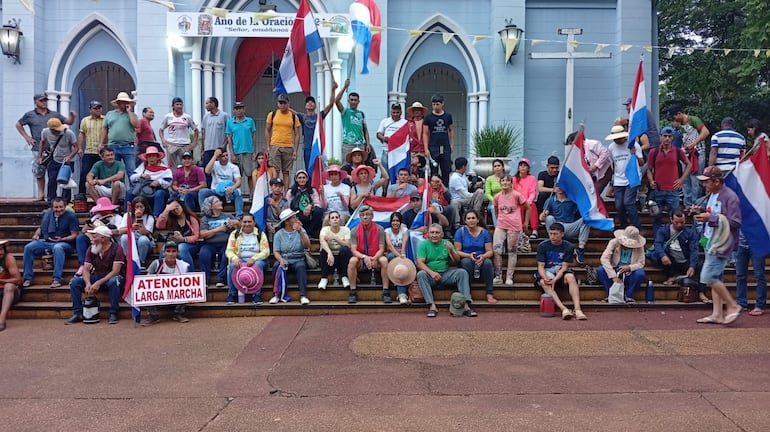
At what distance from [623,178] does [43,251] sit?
915cm

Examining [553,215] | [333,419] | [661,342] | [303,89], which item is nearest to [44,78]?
[303,89]

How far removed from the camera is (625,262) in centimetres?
874

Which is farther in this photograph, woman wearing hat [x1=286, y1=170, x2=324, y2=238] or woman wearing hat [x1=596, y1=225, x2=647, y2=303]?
woman wearing hat [x1=286, y1=170, x2=324, y2=238]

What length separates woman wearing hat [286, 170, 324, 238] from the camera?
975cm

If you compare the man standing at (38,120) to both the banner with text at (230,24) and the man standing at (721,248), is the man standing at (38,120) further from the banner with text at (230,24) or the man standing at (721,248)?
the man standing at (721,248)

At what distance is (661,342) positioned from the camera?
689cm

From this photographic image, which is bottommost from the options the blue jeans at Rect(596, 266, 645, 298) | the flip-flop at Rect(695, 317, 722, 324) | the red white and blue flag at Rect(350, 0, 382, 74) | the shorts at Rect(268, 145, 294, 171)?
the flip-flop at Rect(695, 317, 722, 324)

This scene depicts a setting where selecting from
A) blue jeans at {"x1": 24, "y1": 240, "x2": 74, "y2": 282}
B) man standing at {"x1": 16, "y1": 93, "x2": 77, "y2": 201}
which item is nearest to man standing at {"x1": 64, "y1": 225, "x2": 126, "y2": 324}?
blue jeans at {"x1": 24, "y1": 240, "x2": 74, "y2": 282}

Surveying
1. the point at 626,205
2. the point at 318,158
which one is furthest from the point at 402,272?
the point at 626,205

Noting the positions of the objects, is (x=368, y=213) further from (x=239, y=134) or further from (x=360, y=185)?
(x=239, y=134)

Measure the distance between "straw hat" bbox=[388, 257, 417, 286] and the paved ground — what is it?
1.73ft

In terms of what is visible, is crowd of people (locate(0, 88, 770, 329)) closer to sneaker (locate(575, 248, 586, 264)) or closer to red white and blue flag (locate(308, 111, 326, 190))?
sneaker (locate(575, 248, 586, 264))

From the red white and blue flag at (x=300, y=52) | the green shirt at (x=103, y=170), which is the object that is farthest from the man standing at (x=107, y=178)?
the red white and blue flag at (x=300, y=52)

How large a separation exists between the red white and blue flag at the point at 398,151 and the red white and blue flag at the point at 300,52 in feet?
5.92
